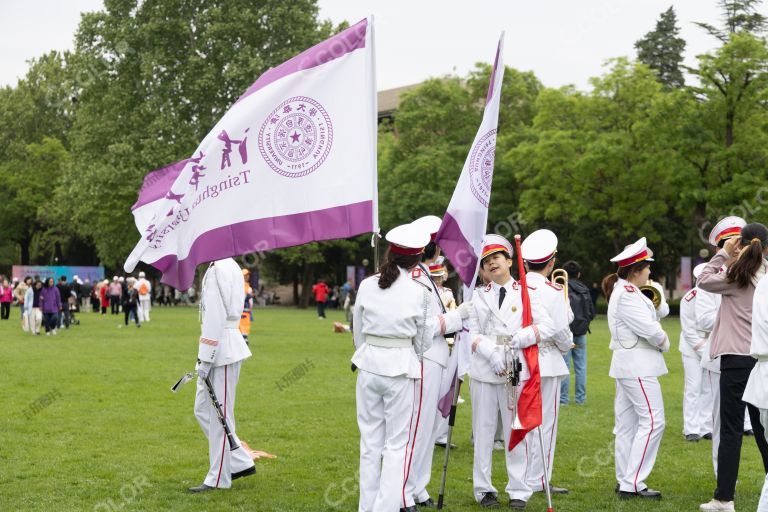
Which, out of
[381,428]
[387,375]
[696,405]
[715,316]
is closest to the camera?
[387,375]

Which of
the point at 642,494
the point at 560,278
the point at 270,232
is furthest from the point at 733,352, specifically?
the point at 270,232

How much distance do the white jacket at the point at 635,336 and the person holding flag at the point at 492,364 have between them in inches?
41.7

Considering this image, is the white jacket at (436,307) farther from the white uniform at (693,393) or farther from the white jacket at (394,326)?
the white uniform at (693,393)

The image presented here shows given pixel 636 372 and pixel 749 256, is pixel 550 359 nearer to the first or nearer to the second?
pixel 636 372

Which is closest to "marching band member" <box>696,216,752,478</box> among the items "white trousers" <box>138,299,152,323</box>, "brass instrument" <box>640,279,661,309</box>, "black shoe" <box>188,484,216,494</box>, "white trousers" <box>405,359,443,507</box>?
"brass instrument" <box>640,279,661,309</box>

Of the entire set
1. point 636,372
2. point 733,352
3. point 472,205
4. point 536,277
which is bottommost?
point 636,372

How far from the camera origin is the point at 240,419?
42.7 feet

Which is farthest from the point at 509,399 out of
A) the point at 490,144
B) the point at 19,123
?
the point at 19,123

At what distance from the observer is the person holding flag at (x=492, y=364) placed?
8.03 m

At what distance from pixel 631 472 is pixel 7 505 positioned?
208 inches

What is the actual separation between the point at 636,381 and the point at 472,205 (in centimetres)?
216

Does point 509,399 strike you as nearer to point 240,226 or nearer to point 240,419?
point 240,226

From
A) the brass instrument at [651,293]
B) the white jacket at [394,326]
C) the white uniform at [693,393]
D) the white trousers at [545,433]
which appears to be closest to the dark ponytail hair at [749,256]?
the white trousers at [545,433]

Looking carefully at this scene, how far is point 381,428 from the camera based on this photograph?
739 centimetres
